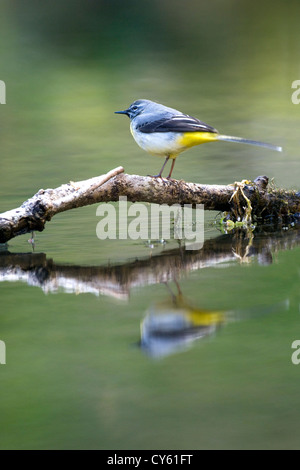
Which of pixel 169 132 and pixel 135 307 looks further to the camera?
pixel 169 132

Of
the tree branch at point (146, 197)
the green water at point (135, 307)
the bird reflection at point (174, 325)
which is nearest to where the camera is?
the green water at point (135, 307)

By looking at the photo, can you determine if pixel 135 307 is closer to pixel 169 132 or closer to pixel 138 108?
pixel 169 132

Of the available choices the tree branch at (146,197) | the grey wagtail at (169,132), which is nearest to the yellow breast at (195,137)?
the grey wagtail at (169,132)

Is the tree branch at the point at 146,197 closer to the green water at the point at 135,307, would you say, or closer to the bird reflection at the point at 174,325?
the green water at the point at 135,307

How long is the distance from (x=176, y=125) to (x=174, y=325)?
171cm

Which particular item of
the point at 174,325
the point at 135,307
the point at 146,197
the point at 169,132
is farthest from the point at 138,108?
the point at 174,325

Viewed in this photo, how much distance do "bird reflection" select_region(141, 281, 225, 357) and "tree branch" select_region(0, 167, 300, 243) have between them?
1.14 m

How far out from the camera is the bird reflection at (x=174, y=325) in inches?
91.7

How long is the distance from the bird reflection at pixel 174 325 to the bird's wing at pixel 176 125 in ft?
4.44

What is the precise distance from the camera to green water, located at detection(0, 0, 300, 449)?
1.85m

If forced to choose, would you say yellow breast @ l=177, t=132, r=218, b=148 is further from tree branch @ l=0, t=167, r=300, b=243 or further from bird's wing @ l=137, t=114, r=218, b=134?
tree branch @ l=0, t=167, r=300, b=243

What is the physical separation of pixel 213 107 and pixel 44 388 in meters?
6.85

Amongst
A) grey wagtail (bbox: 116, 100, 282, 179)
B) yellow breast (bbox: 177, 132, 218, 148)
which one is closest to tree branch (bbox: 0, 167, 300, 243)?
grey wagtail (bbox: 116, 100, 282, 179)

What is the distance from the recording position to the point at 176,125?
156 inches
